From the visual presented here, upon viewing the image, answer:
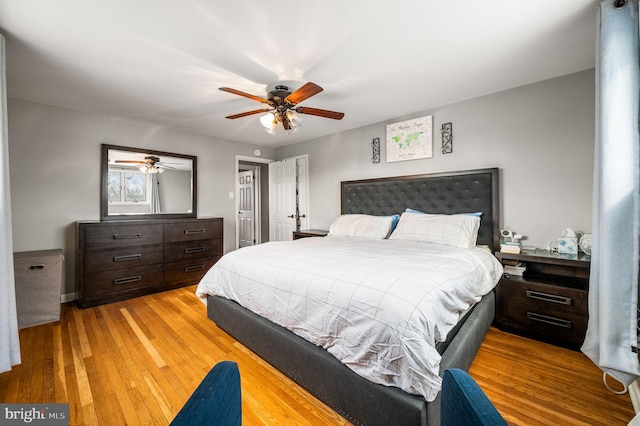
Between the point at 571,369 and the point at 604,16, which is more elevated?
the point at 604,16

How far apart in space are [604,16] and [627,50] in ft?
0.87

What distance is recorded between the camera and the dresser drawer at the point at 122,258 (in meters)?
3.04

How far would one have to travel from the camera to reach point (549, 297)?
2145 mm

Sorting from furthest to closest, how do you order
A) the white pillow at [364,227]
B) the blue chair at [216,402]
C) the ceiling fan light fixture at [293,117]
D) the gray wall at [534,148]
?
the white pillow at [364,227], the ceiling fan light fixture at [293,117], the gray wall at [534,148], the blue chair at [216,402]

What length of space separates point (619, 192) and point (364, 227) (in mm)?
2290

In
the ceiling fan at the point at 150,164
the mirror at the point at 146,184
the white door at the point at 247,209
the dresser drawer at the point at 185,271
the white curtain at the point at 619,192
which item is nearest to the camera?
the white curtain at the point at 619,192

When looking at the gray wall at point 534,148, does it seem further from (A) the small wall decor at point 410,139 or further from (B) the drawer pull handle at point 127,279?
(B) the drawer pull handle at point 127,279

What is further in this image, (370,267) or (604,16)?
(370,267)

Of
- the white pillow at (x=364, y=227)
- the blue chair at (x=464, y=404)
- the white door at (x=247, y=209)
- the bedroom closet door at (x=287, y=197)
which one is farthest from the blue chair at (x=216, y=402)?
the white door at (x=247, y=209)

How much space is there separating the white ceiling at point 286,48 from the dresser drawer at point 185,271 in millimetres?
2151

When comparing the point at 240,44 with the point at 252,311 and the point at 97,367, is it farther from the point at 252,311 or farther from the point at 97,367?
the point at 97,367

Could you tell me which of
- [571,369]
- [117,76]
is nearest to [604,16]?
[571,369]

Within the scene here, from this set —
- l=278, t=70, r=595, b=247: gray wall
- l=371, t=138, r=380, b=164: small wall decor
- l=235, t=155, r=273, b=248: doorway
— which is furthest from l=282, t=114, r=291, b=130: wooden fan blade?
l=235, t=155, r=273, b=248: doorway

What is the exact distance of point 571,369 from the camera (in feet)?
5.98
